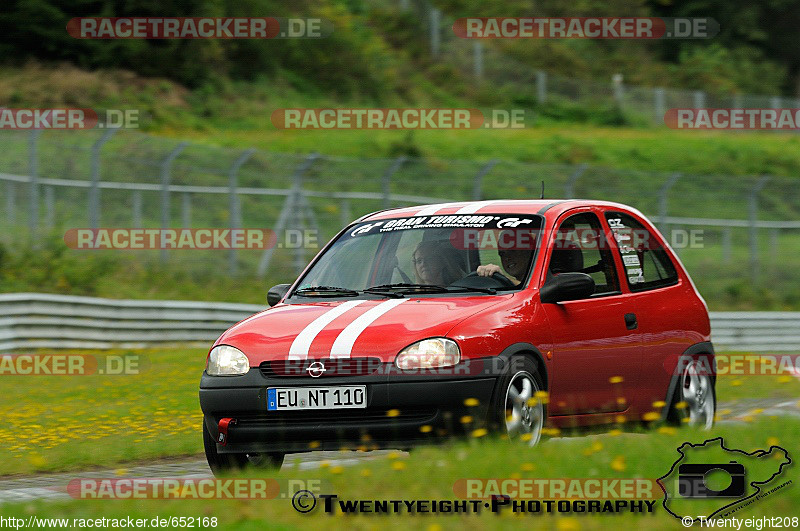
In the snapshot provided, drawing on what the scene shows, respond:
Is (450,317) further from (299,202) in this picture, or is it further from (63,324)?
(299,202)

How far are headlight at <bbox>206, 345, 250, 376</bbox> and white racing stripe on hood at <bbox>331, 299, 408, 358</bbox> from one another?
57 centimetres

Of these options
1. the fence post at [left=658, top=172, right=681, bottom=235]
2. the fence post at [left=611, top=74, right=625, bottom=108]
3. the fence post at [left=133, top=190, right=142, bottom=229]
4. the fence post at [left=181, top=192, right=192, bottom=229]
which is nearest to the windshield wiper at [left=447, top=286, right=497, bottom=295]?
the fence post at [left=133, top=190, right=142, bottom=229]

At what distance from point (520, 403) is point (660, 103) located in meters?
48.3

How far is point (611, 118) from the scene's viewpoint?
169 feet

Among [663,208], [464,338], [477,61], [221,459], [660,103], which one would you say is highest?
[477,61]

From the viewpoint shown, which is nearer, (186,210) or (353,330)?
(353,330)

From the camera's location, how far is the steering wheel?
8.45 meters

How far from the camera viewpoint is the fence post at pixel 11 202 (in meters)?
20.8

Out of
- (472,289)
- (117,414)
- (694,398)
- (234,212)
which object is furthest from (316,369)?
(234,212)

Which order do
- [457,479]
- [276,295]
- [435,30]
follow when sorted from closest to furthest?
[457,479] → [276,295] → [435,30]

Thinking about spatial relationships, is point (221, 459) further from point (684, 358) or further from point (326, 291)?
point (684, 358)

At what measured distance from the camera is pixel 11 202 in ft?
68.6

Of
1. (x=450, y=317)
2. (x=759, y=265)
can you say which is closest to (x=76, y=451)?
(x=450, y=317)

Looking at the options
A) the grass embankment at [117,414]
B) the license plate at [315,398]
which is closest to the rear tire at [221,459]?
the license plate at [315,398]
